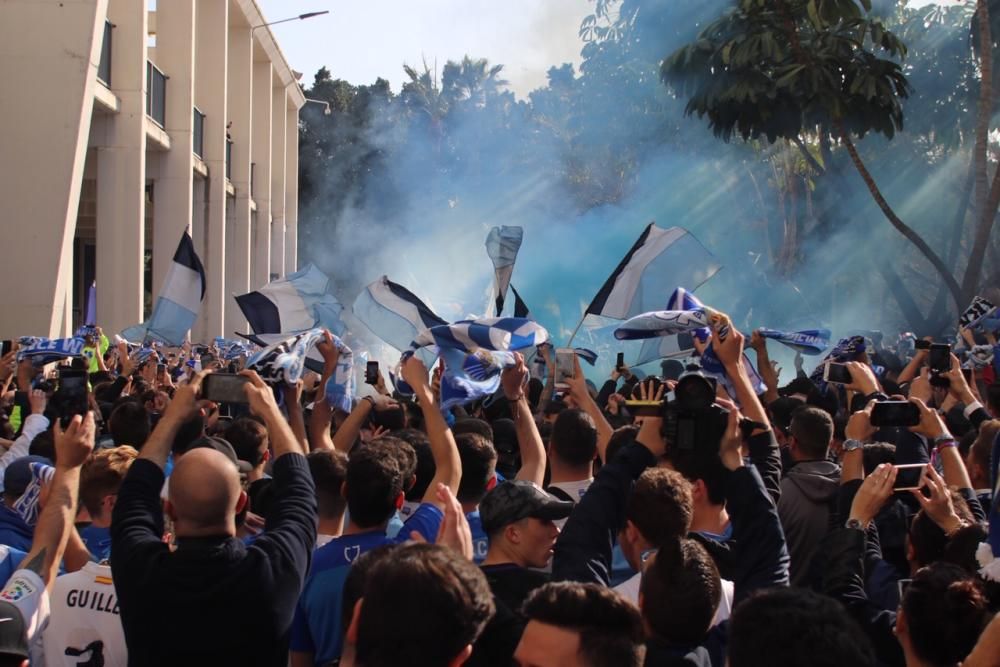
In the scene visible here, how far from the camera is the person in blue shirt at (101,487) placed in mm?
4242

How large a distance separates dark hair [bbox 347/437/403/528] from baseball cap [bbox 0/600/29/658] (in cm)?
122

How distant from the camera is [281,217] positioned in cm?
3522

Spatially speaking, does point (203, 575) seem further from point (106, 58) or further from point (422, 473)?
point (106, 58)

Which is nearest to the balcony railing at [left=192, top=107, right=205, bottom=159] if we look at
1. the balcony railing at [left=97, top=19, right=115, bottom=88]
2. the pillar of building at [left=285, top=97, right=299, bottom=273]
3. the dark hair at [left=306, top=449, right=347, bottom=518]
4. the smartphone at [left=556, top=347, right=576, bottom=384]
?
the balcony railing at [left=97, top=19, right=115, bottom=88]

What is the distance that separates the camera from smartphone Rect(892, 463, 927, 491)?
3.99m

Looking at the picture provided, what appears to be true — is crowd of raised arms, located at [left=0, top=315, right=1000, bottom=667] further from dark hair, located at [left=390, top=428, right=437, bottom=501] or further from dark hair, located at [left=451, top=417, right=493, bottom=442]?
dark hair, located at [left=451, top=417, right=493, bottom=442]

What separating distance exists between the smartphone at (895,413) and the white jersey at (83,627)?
2911 mm

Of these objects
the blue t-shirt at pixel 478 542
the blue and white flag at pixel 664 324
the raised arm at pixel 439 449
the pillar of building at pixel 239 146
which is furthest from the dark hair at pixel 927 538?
the pillar of building at pixel 239 146

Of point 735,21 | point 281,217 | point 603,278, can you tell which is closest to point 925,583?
point 735,21

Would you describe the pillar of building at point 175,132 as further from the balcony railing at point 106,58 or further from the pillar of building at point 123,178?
the balcony railing at point 106,58

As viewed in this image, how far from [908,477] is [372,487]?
2.34m

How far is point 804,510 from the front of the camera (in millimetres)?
5176

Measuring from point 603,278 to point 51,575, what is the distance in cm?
2725

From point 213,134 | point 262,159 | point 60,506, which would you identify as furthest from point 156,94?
point 60,506
